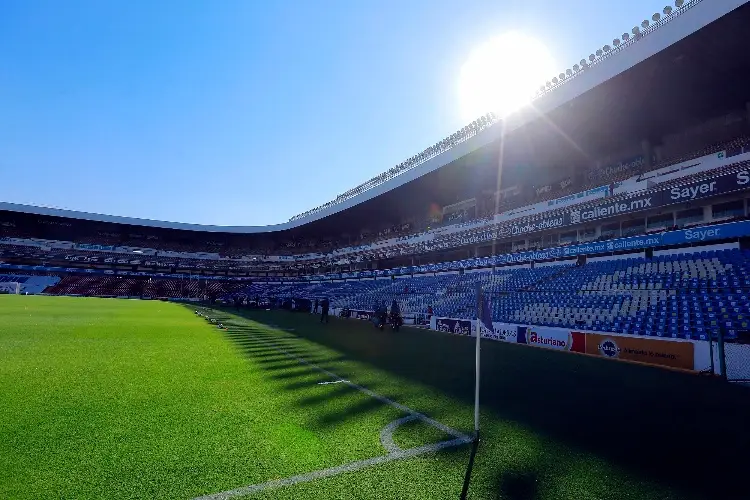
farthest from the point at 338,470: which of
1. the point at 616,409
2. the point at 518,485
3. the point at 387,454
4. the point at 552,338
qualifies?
the point at 552,338

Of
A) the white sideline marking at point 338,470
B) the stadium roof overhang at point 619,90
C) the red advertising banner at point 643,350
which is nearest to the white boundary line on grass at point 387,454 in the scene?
the white sideline marking at point 338,470

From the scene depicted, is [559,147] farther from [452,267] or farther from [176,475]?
[176,475]

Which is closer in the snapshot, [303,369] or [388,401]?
[388,401]

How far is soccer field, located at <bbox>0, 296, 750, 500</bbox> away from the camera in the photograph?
3.65 m

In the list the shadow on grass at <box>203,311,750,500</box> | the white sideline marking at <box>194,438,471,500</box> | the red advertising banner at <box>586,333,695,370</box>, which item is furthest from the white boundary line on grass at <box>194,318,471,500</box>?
the red advertising banner at <box>586,333,695,370</box>

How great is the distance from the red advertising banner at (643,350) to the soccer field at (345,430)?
143 cm

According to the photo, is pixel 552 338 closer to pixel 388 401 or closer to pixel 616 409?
pixel 616 409

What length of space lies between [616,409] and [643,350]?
23.9 ft

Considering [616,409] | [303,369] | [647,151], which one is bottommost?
[303,369]

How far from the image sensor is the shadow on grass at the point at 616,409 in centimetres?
422

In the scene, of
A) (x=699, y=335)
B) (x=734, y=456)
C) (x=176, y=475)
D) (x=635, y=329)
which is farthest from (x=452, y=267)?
(x=176, y=475)

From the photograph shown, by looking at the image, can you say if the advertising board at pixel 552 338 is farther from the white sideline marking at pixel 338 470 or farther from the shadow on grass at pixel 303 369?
the white sideline marking at pixel 338 470

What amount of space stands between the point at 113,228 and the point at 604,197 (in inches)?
2895

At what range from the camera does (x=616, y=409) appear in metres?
6.61
